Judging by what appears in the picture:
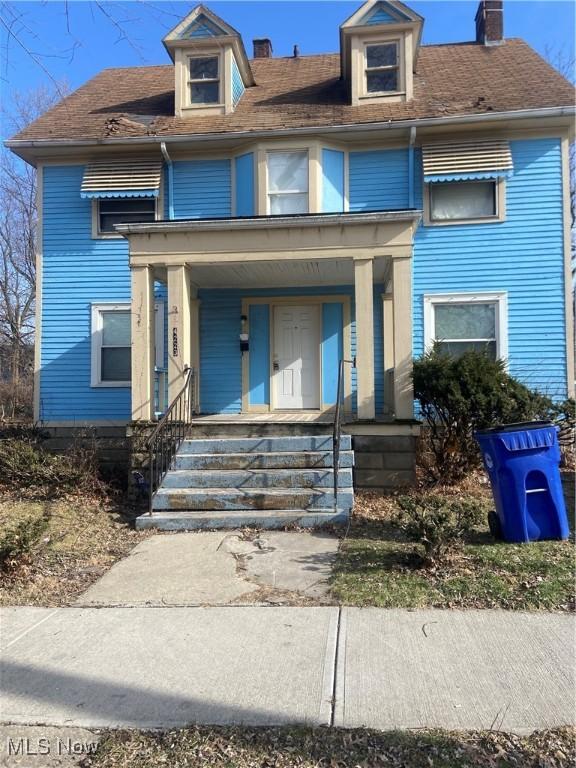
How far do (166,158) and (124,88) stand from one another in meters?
3.55

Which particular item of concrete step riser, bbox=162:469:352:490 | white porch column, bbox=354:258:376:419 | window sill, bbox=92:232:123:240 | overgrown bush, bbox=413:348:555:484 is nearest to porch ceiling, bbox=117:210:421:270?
white porch column, bbox=354:258:376:419

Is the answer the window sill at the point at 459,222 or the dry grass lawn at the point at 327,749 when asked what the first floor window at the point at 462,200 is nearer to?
the window sill at the point at 459,222

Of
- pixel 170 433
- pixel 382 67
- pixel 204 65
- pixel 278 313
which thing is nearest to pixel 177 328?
pixel 170 433

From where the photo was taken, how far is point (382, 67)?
1097 cm

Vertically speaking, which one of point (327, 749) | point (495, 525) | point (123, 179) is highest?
point (123, 179)

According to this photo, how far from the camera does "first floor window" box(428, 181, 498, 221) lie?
10.2 meters

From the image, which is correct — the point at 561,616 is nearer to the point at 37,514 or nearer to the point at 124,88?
the point at 37,514

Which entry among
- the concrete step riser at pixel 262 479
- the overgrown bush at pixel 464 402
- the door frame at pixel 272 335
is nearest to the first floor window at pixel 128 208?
the door frame at pixel 272 335

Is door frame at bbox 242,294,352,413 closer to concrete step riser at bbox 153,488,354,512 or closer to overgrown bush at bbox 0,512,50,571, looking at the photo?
concrete step riser at bbox 153,488,354,512

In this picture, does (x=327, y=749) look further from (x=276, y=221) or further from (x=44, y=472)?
(x=276, y=221)

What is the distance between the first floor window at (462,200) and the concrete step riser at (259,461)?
5.54 m

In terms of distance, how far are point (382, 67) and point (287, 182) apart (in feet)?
10.4

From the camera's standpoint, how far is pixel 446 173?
9961mm

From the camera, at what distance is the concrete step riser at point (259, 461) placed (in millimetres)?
7180
